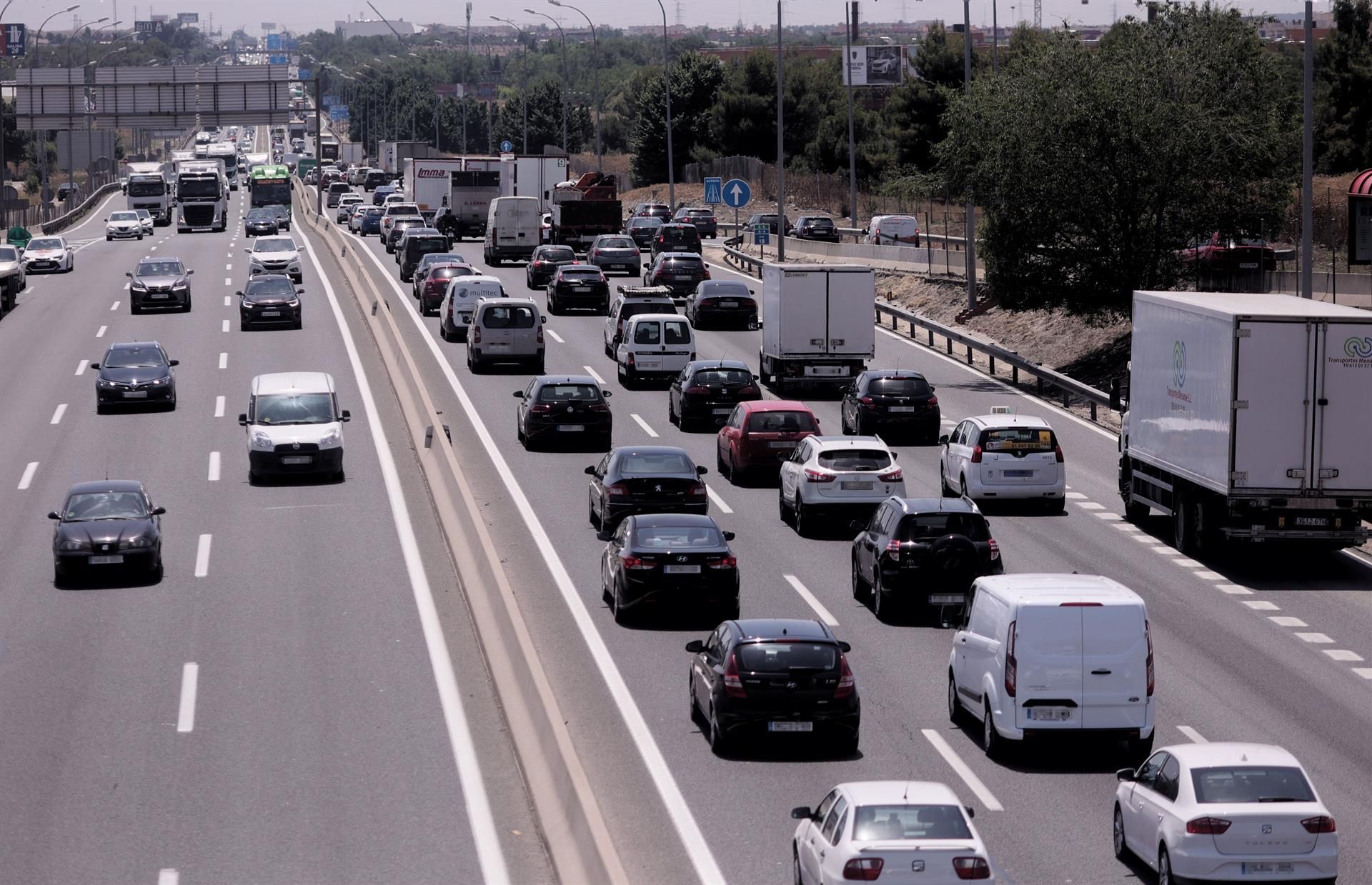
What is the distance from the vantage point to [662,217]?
303 ft

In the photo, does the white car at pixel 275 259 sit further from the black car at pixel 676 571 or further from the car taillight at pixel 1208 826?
the car taillight at pixel 1208 826

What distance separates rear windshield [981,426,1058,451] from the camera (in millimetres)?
31109

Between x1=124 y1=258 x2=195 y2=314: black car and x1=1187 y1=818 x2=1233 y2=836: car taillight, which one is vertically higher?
x1=124 y1=258 x2=195 y2=314: black car

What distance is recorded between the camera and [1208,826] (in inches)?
546

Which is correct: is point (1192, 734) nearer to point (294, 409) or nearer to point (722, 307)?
point (294, 409)

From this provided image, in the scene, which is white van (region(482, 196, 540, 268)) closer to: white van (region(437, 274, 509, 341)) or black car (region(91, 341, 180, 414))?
white van (region(437, 274, 509, 341))

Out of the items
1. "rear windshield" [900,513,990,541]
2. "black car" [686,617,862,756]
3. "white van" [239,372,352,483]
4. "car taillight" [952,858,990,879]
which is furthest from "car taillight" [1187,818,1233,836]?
"white van" [239,372,352,483]

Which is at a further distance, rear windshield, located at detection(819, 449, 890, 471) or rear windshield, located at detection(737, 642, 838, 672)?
rear windshield, located at detection(819, 449, 890, 471)

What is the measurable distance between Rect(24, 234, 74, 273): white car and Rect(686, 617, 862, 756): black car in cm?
6153

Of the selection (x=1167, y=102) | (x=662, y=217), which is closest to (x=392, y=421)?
(x=1167, y=102)

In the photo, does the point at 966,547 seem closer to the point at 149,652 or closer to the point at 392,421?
the point at 149,652

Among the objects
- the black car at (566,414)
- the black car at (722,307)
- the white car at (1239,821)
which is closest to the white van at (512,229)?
the black car at (722,307)

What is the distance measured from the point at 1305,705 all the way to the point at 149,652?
13.5 meters

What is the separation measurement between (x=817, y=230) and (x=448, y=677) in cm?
6678
